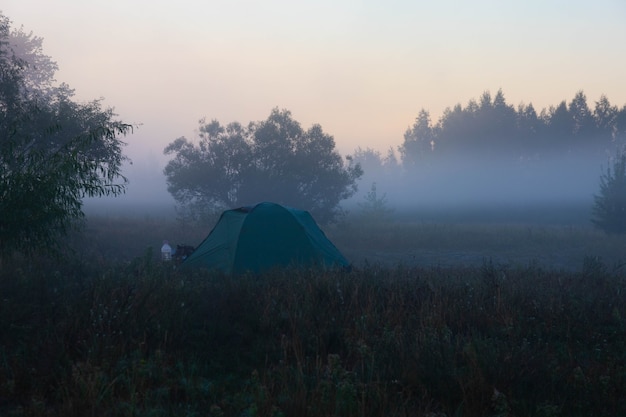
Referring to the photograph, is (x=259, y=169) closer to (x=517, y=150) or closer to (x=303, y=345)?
(x=303, y=345)

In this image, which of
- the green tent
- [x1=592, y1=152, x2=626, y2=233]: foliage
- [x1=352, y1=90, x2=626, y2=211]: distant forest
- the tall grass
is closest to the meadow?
the tall grass

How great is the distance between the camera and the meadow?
4793 millimetres

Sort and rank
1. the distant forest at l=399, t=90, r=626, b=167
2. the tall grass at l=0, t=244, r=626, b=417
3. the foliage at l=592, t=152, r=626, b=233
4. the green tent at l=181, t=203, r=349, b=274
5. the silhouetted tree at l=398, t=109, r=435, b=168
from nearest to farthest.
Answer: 1. the tall grass at l=0, t=244, r=626, b=417
2. the green tent at l=181, t=203, r=349, b=274
3. the foliage at l=592, t=152, r=626, b=233
4. the distant forest at l=399, t=90, r=626, b=167
5. the silhouetted tree at l=398, t=109, r=435, b=168

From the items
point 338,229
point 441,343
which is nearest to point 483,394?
point 441,343

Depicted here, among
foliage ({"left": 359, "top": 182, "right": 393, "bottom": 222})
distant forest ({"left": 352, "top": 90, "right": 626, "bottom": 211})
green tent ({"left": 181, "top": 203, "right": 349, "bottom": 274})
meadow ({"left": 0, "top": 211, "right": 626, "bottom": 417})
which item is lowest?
meadow ({"left": 0, "top": 211, "right": 626, "bottom": 417})

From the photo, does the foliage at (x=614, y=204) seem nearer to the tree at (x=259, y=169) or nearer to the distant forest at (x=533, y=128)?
the tree at (x=259, y=169)

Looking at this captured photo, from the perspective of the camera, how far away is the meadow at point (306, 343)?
4793mm

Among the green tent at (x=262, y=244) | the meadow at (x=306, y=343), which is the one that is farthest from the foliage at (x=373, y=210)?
the meadow at (x=306, y=343)

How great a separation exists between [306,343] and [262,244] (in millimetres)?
5188

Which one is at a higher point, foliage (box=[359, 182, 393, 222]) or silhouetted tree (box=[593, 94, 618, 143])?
silhouetted tree (box=[593, 94, 618, 143])

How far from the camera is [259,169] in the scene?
3105cm

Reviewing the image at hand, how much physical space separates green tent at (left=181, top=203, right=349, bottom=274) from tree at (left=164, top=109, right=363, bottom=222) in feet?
60.3

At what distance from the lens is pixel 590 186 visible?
246ft

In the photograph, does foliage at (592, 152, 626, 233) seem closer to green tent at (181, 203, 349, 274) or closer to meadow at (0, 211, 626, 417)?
meadow at (0, 211, 626, 417)
